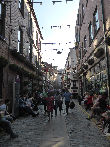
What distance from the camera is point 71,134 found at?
6133mm

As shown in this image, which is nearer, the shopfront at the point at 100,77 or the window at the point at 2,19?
the window at the point at 2,19

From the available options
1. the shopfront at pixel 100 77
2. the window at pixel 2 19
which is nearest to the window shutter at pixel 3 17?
the window at pixel 2 19

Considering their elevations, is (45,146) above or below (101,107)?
below

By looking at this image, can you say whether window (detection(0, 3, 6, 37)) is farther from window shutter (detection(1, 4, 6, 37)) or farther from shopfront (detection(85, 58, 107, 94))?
shopfront (detection(85, 58, 107, 94))

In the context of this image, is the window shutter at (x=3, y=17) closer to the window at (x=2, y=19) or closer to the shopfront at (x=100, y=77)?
the window at (x=2, y=19)

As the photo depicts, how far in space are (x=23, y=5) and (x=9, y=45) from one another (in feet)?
21.2

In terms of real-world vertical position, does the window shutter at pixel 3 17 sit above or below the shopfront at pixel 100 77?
above

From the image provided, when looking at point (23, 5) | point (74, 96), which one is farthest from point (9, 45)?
point (74, 96)

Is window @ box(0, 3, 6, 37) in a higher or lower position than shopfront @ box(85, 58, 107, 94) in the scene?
higher

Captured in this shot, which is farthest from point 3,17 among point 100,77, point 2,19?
point 100,77

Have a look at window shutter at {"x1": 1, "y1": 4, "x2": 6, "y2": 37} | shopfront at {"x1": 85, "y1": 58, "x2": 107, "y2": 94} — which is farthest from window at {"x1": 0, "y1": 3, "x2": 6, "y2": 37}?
shopfront at {"x1": 85, "y1": 58, "x2": 107, "y2": 94}

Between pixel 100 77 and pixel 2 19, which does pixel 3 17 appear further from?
pixel 100 77

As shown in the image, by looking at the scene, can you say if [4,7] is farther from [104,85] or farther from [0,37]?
[104,85]

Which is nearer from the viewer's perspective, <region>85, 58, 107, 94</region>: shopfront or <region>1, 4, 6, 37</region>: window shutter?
<region>1, 4, 6, 37</region>: window shutter
